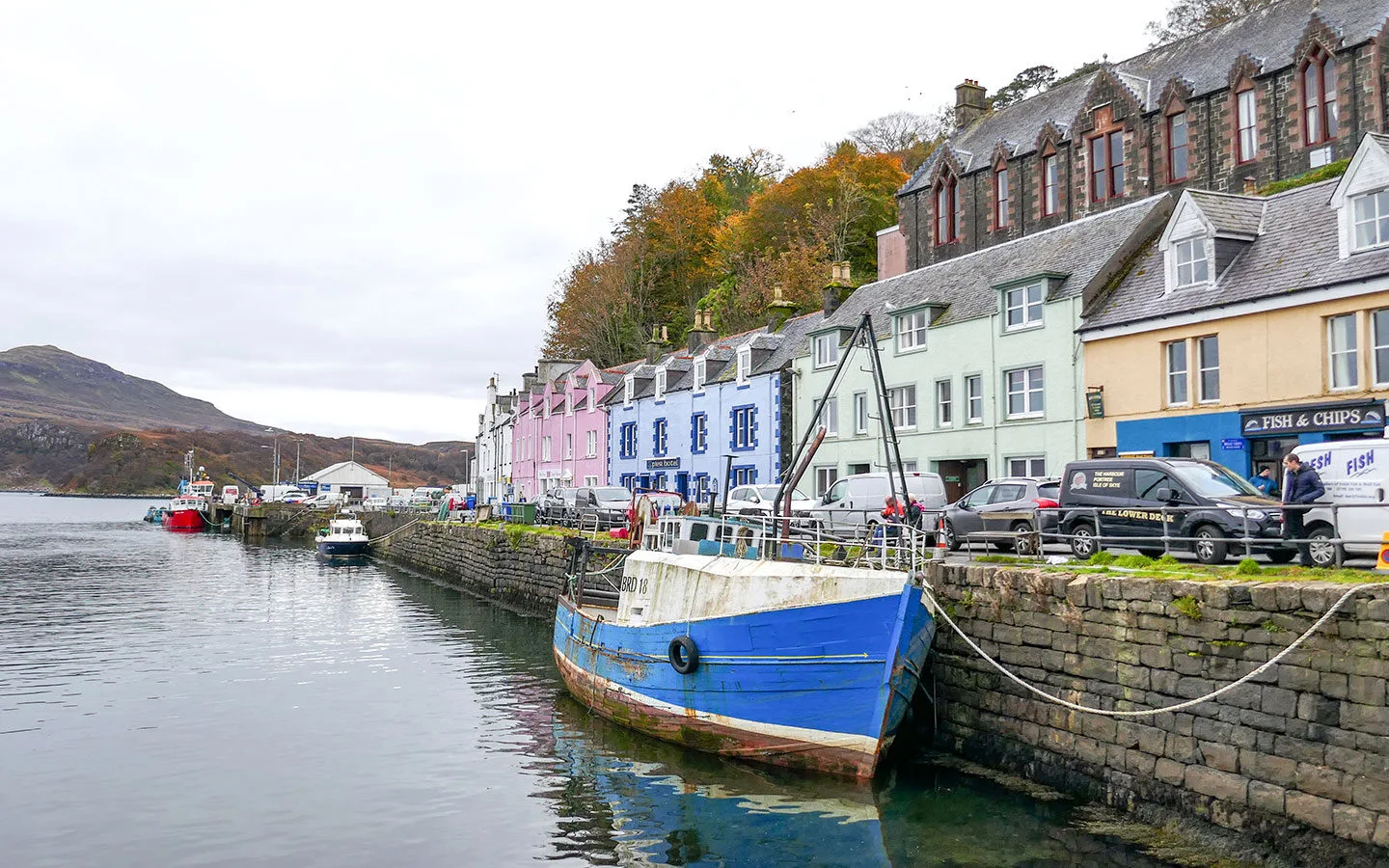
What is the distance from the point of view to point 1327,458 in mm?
15867

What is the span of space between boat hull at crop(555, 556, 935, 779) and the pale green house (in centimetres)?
1613

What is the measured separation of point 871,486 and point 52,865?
66.1 feet

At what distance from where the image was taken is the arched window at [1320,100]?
32969 mm

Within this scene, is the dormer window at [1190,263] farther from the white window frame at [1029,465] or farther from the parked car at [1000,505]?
the parked car at [1000,505]

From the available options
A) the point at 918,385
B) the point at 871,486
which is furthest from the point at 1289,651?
the point at 918,385

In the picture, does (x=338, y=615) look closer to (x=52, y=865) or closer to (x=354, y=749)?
(x=354, y=749)

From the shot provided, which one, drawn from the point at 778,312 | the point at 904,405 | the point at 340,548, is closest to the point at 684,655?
the point at 904,405

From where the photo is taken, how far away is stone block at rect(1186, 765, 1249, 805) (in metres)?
11.1

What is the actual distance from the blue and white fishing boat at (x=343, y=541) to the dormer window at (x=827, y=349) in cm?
3788

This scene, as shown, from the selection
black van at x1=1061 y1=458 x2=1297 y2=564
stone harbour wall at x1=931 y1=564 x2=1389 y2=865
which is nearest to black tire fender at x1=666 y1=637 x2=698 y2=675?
stone harbour wall at x1=931 y1=564 x2=1389 y2=865

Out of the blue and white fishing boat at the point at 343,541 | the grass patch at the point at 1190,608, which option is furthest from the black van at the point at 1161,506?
the blue and white fishing boat at the point at 343,541

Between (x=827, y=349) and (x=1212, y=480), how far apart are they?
23.4 metres

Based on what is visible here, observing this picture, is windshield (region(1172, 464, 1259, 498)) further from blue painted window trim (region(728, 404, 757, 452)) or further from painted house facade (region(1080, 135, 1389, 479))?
blue painted window trim (region(728, 404, 757, 452))

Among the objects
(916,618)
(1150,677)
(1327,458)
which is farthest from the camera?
(1327,458)
